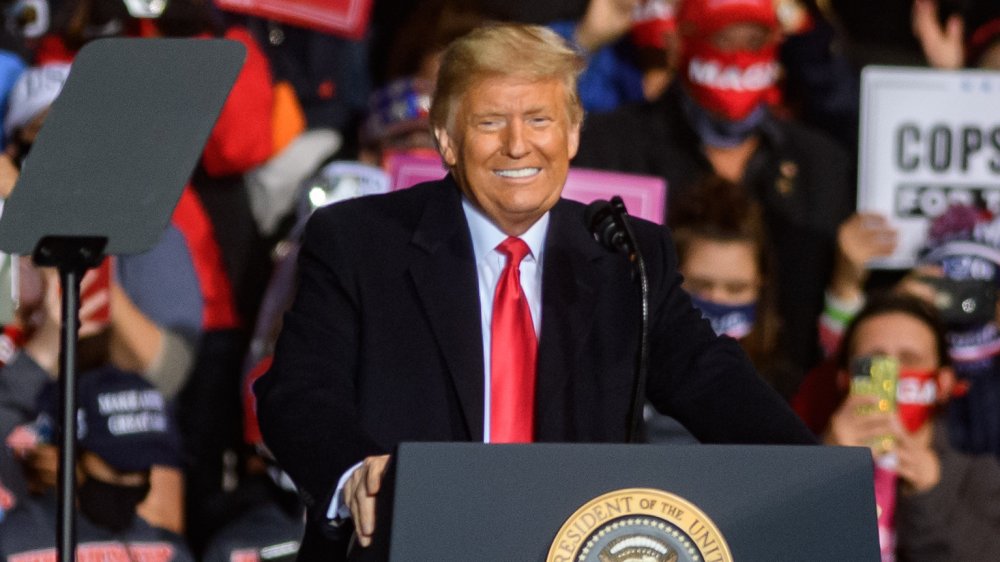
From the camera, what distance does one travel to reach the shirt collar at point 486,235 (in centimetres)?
267

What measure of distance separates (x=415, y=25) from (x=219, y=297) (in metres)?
0.99

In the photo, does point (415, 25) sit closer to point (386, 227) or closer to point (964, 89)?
point (964, 89)

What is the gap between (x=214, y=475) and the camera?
4.77 meters

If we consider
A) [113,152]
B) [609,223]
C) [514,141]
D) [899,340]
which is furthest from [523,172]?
[899,340]

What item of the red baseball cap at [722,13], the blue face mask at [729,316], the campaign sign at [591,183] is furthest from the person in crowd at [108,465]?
the red baseball cap at [722,13]

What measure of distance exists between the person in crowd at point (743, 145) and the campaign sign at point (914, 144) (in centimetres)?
19

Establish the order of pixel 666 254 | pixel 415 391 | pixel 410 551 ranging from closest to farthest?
pixel 410 551 < pixel 415 391 < pixel 666 254

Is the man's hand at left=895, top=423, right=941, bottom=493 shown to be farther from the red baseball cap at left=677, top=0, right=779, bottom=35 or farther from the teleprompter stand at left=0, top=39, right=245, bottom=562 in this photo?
the teleprompter stand at left=0, top=39, right=245, bottom=562

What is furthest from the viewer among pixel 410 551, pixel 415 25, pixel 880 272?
pixel 880 272

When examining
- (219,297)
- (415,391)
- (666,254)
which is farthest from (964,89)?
(415,391)

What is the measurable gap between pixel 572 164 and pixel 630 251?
9.15 feet

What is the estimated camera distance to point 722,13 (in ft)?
17.3

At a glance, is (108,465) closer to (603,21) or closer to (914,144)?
(603,21)

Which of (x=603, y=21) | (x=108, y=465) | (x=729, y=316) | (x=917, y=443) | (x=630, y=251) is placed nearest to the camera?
(x=630, y=251)
